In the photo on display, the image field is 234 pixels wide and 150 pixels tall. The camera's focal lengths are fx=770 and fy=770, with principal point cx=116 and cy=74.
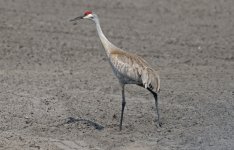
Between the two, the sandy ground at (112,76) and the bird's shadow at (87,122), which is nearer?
the sandy ground at (112,76)

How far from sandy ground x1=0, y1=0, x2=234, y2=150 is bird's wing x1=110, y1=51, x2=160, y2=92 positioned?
64 cm

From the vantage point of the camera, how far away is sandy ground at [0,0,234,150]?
10.3 metres

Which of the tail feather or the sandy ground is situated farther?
the tail feather

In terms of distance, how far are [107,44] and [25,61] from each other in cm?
369

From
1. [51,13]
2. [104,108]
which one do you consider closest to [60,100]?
[104,108]

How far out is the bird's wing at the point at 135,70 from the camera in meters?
10.7

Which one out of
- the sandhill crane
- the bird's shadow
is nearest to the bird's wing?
the sandhill crane

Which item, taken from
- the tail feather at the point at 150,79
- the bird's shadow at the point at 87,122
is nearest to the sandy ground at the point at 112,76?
the bird's shadow at the point at 87,122

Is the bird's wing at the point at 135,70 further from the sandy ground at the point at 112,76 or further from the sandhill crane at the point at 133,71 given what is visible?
the sandy ground at the point at 112,76

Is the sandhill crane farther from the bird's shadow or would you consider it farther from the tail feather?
the bird's shadow

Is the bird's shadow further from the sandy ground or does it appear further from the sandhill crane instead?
the sandhill crane

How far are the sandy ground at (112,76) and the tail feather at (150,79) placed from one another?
58 cm

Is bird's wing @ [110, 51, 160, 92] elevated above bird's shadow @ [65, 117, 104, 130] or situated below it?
above

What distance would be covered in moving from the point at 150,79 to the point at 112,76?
3064 mm
